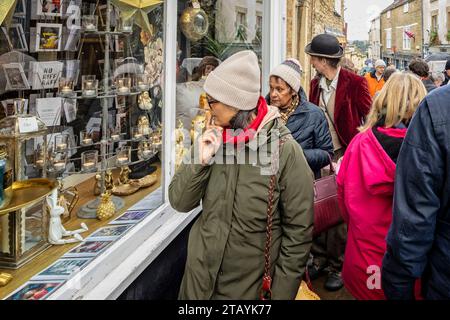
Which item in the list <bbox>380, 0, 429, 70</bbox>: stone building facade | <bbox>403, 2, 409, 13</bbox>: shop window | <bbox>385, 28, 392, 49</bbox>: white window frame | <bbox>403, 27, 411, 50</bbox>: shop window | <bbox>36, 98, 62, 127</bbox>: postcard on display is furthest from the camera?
<bbox>385, 28, 392, 49</bbox>: white window frame

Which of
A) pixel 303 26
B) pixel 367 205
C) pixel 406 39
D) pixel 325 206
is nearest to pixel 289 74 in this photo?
pixel 325 206

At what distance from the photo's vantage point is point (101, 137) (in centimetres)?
310

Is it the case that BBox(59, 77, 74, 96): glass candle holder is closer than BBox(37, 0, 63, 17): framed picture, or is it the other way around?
BBox(37, 0, 63, 17): framed picture

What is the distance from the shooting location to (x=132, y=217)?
293cm

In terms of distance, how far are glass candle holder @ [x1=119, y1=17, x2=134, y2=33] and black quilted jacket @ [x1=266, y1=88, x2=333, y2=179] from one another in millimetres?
1291

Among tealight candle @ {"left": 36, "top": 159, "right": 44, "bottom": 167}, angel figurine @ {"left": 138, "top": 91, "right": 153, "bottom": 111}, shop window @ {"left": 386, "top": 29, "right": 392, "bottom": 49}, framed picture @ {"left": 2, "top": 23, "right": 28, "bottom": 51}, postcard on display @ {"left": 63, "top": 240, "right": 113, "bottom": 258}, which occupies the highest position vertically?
shop window @ {"left": 386, "top": 29, "right": 392, "bottom": 49}

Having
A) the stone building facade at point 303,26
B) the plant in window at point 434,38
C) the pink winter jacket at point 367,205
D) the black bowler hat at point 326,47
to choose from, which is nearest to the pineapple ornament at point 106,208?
the pink winter jacket at point 367,205

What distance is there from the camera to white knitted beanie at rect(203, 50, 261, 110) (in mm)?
1859

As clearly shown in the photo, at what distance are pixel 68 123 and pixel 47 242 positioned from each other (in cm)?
81

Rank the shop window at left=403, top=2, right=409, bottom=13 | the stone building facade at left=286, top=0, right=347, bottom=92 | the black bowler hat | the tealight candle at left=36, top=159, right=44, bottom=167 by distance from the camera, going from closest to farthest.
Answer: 1. the tealight candle at left=36, top=159, right=44, bottom=167
2. the black bowler hat
3. the stone building facade at left=286, top=0, right=347, bottom=92
4. the shop window at left=403, top=2, right=409, bottom=13

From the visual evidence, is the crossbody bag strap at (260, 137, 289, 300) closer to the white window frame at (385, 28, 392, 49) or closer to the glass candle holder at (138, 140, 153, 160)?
the glass candle holder at (138, 140, 153, 160)

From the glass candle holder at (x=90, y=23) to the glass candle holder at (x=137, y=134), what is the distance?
31.4 inches

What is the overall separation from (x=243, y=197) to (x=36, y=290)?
3.36ft

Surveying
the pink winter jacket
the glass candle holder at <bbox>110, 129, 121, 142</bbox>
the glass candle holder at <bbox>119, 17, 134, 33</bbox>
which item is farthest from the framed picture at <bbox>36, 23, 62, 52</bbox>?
the pink winter jacket
